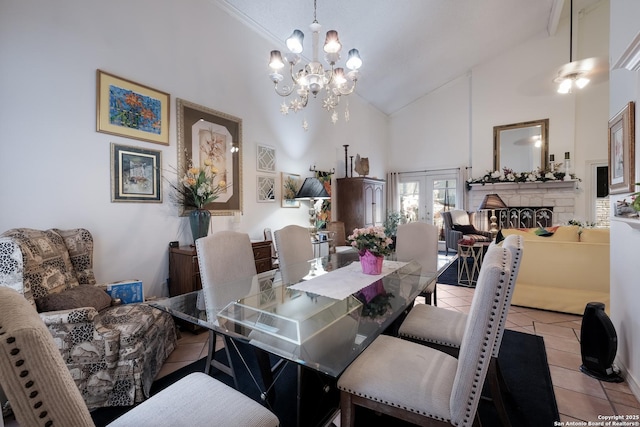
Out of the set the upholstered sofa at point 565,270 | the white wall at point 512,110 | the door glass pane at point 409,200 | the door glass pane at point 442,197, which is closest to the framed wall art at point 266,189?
the upholstered sofa at point 565,270

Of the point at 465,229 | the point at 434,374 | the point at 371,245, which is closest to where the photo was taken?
the point at 434,374

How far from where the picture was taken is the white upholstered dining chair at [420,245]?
8.53 feet

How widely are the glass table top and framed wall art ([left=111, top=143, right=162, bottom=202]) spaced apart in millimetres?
1337

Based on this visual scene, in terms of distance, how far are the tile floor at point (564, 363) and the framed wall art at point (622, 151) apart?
1265 millimetres

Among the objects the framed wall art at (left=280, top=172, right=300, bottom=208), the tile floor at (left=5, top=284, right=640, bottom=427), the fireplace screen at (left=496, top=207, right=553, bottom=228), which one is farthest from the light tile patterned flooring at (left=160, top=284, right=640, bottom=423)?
the fireplace screen at (left=496, top=207, right=553, bottom=228)

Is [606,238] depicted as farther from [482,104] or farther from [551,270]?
[482,104]

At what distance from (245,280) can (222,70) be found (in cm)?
259

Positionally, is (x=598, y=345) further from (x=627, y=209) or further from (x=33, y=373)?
(x=33, y=373)

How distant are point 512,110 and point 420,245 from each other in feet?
18.0

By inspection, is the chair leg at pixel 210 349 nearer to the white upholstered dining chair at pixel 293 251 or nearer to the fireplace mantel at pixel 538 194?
the white upholstered dining chair at pixel 293 251

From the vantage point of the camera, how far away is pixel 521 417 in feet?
5.13

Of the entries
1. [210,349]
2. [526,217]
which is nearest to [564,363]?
[210,349]

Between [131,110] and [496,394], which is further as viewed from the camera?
[131,110]

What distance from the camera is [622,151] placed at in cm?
190
